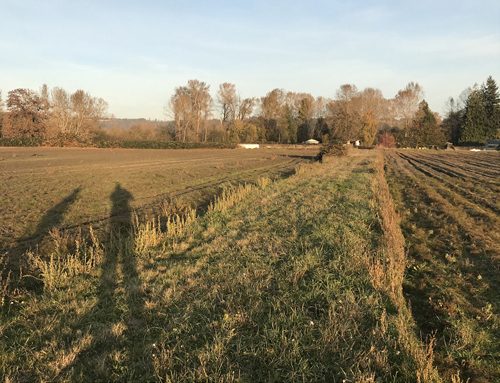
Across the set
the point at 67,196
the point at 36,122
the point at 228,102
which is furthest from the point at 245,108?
the point at 67,196

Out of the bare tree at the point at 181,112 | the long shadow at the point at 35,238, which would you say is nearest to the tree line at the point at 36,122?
the bare tree at the point at 181,112

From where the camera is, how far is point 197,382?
4113 millimetres

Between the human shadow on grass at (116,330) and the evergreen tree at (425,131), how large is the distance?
101 m

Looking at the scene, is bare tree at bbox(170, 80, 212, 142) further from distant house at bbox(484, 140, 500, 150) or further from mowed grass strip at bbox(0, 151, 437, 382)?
mowed grass strip at bbox(0, 151, 437, 382)

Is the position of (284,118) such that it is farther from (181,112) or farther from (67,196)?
(67,196)

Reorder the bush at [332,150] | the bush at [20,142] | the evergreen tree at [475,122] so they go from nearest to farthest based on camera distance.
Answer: the bush at [332,150] → the bush at [20,142] → the evergreen tree at [475,122]

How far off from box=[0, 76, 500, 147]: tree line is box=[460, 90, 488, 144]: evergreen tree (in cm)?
21

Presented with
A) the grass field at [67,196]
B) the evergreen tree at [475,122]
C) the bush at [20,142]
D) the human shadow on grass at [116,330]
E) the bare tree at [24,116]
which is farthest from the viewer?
the evergreen tree at [475,122]

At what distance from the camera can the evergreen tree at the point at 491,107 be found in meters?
96.1

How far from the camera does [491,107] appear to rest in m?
98.4

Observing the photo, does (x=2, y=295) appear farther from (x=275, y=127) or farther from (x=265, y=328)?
(x=275, y=127)

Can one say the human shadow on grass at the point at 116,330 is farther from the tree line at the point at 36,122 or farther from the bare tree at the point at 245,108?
the bare tree at the point at 245,108

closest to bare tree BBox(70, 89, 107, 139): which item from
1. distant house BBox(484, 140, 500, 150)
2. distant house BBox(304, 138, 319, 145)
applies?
distant house BBox(304, 138, 319, 145)

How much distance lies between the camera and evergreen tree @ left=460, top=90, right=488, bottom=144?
95.8 meters
